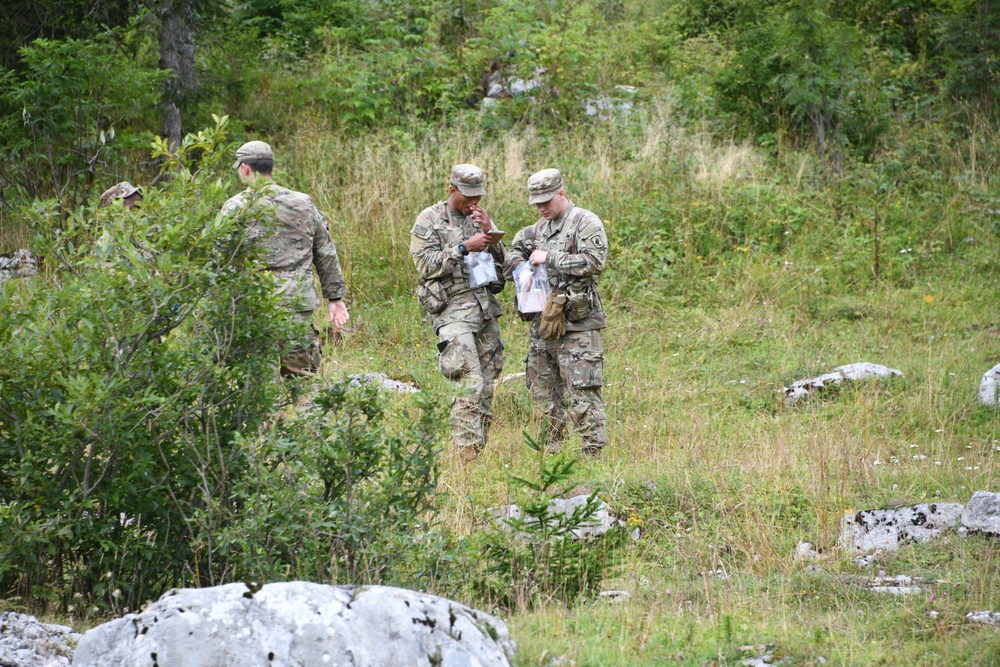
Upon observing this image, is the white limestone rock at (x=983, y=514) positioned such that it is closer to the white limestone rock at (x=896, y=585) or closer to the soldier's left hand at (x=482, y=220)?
the white limestone rock at (x=896, y=585)

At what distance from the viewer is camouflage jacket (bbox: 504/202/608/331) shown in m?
6.74

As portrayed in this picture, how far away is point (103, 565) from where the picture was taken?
4031 millimetres

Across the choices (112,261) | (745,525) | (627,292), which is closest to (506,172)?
(627,292)

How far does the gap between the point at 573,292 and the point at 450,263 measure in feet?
2.68

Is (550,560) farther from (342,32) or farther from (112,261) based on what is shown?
(342,32)

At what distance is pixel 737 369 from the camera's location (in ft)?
29.6

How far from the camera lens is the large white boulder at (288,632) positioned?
284 cm

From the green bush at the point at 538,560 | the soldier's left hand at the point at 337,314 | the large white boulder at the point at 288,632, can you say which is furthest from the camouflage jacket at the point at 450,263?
the large white boulder at the point at 288,632

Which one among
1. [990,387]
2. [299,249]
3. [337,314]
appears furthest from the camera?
[990,387]

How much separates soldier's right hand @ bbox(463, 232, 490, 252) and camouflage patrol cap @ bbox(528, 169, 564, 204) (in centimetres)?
39

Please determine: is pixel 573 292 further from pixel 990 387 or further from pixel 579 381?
pixel 990 387

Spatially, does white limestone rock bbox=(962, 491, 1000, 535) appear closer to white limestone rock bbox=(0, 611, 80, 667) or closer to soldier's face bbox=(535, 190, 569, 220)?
soldier's face bbox=(535, 190, 569, 220)

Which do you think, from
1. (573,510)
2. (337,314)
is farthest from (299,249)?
(573,510)

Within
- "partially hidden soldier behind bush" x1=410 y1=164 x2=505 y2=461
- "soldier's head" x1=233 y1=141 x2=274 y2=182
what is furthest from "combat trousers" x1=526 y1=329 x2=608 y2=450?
"soldier's head" x1=233 y1=141 x2=274 y2=182
